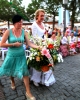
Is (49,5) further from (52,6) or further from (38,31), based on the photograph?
(38,31)

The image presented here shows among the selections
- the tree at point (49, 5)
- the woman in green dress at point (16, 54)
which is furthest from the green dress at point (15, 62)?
the tree at point (49, 5)

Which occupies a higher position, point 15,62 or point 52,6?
point 52,6

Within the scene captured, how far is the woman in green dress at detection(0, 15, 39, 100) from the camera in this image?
11.9 feet

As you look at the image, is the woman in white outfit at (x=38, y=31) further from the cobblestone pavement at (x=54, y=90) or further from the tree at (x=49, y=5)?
the tree at (x=49, y=5)

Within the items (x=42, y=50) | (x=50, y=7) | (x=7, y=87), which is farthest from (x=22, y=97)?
(x=50, y=7)

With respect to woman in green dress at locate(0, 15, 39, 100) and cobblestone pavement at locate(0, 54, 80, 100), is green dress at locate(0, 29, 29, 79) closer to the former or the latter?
woman in green dress at locate(0, 15, 39, 100)

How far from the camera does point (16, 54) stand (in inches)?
150

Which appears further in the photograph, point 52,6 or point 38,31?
point 52,6

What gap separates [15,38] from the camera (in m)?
3.71

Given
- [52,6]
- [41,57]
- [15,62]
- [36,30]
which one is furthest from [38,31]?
[52,6]

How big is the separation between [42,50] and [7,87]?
1373 millimetres

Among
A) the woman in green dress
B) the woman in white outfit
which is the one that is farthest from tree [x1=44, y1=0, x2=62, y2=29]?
the woman in green dress

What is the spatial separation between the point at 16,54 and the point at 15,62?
18 centimetres

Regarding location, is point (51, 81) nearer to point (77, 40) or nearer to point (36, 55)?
point (36, 55)
